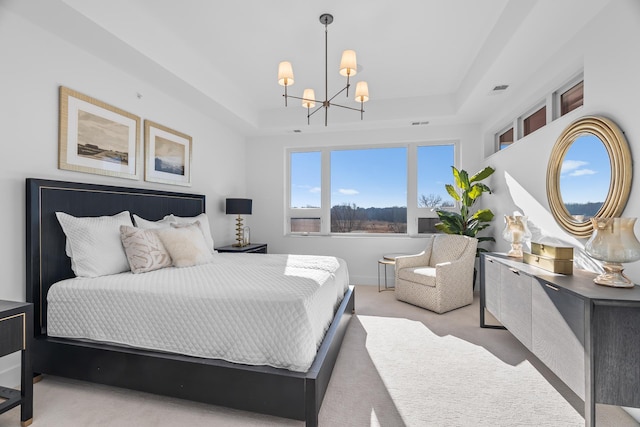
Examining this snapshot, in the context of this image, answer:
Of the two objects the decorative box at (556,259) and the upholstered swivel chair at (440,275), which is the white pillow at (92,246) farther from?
the decorative box at (556,259)

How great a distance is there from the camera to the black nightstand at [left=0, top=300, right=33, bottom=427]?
154 centimetres

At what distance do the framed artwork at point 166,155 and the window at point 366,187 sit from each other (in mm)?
2021

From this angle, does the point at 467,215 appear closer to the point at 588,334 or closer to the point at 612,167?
the point at 612,167

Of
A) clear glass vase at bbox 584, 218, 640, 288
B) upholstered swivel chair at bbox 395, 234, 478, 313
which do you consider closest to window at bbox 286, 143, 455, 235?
upholstered swivel chair at bbox 395, 234, 478, 313

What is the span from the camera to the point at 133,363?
6.05ft

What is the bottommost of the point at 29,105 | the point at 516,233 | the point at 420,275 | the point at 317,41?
the point at 420,275

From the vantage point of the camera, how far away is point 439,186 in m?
4.81

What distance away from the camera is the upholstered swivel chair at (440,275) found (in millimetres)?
3482

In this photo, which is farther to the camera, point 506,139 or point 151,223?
point 506,139

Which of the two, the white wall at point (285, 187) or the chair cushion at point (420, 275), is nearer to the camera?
the chair cushion at point (420, 275)

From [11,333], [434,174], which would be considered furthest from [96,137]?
[434,174]

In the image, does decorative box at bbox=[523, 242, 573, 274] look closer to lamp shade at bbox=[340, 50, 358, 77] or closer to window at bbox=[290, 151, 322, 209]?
lamp shade at bbox=[340, 50, 358, 77]

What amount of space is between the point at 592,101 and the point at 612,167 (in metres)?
0.52

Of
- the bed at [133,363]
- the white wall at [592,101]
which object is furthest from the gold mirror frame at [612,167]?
the bed at [133,363]
